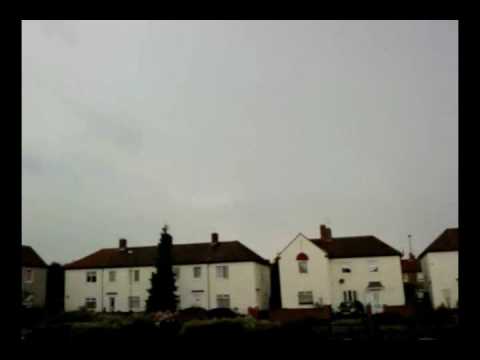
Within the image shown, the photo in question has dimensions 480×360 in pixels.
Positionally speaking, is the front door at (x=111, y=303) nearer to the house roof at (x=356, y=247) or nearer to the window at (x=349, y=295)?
the house roof at (x=356, y=247)

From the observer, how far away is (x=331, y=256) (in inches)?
1850

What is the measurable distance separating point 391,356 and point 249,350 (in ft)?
12.2

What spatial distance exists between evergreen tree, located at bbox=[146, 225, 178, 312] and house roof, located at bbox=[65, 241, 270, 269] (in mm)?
2793

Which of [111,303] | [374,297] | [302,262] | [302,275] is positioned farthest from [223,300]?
[374,297]

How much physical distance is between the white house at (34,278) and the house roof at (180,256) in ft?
18.8

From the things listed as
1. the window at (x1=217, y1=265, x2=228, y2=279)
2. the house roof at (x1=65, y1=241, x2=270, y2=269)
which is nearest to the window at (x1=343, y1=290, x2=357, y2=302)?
the house roof at (x1=65, y1=241, x2=270, y2=269)

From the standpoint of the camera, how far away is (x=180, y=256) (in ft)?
169

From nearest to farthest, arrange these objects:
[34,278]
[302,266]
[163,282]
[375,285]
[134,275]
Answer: [375,285] < [302,266] < [163,282] < [134,275] < [34,278]

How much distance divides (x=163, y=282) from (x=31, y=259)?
21.1 metres

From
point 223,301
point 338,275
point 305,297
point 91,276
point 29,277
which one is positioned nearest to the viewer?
point 305,297

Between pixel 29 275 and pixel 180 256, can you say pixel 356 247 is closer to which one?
pixel 180 256

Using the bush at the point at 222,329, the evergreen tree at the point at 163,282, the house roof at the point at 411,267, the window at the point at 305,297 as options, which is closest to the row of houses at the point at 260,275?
the window at the point at 305,297

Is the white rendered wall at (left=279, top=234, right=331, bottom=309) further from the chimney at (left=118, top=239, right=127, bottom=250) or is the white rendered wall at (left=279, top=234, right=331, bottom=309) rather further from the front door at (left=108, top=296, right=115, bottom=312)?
the chimney at (left=118, top=239, right=127, bottom=250)
